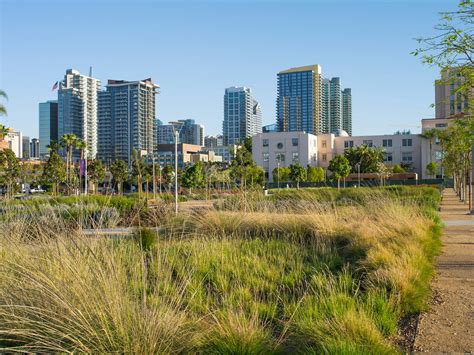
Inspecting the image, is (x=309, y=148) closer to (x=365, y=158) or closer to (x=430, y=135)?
(x=365, y=158)

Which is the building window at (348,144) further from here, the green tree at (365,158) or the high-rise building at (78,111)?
the high-rise building at (78,111)

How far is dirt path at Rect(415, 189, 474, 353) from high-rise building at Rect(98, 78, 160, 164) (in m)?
140

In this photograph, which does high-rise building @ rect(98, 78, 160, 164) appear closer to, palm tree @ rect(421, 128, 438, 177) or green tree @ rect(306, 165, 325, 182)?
green tree @ rect(306, 165, 325, 182)

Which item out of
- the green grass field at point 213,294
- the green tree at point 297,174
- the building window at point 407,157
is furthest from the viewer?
the building window at point 407,157

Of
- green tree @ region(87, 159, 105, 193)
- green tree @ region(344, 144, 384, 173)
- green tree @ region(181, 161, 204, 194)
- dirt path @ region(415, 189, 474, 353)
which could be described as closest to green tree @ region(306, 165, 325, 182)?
green tree @ region(344, 144, 384, 173)

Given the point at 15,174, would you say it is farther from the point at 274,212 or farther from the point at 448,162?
the point at 274,212

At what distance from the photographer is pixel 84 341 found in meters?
4.35

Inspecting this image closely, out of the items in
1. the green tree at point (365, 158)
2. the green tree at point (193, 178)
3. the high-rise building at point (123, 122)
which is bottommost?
the green tree at point (193, 178)

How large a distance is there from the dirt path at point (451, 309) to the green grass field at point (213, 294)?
277mm

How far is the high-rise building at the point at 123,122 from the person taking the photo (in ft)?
497

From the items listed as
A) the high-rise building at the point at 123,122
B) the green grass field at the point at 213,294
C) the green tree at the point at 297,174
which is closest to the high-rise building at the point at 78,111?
the high-rise building at the point at 123,122

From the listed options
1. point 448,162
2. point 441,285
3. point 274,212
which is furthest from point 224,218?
point 448,162

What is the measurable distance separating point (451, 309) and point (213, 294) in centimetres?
308

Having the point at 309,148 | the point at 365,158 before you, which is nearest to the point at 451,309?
the point at 365,158
